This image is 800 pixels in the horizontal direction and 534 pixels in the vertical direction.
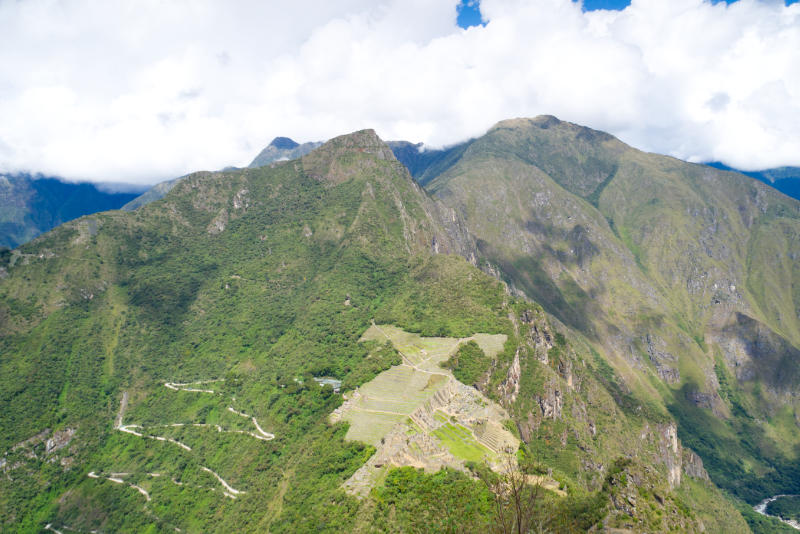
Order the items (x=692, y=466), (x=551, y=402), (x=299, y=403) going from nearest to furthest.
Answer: (x=299, y=403) < (x=551, y=402) < (x=692, y=466)

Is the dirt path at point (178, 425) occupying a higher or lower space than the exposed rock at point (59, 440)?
higher

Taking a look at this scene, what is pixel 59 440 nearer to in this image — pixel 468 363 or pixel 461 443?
pixel 468 363

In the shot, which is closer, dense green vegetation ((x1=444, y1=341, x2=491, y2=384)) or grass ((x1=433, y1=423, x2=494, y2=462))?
grass ((x1=433, y1=423, x2=494, y2=462))

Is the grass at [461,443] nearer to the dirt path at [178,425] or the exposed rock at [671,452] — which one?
the dirt path at [178,425]

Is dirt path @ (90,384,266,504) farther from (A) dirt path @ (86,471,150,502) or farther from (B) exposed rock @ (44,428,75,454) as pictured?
(B) exposed rock @ (44,428,75,454)

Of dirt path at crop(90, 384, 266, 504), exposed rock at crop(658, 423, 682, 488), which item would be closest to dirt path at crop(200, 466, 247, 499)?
dirt path at crop(90, 384, 266, 504)

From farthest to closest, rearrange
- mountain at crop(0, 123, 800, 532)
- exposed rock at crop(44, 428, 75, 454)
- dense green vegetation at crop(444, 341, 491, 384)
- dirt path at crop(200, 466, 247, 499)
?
1. exposed rock at crop(44, 428, 75, 454)
2. dense green vegetation at crop(444, 341, 491, 384)
3. dirt path at crop(200, 466, 247, 499)
4. mountain at crop(0, 123, 800, 532)

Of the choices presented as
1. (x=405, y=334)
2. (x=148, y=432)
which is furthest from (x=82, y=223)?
(x=405, y=334)

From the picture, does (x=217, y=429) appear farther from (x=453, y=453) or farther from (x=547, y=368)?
(x=547, y=368)

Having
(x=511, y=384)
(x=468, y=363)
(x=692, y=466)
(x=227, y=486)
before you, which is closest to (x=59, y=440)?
(x=227, y=486)

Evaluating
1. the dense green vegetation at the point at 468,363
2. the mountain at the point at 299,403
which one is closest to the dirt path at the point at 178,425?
the mountain at the point at 299,403

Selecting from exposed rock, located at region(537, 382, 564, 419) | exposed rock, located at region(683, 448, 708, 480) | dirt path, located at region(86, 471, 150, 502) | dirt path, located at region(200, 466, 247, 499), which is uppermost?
exposed rock, located at region(537, 382, 564, 419)

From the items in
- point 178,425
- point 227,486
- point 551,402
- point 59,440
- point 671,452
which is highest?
point 551,402
